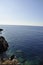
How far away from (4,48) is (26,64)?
1873 cm

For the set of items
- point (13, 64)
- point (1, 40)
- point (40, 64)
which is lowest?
point (40, 64)

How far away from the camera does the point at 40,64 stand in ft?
135

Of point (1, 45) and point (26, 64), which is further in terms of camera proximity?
point (1, 45)

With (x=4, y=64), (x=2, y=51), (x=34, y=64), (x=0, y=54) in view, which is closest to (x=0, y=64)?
(x=4, y=64)

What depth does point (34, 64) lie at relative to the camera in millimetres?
40500

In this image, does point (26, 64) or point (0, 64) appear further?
point (26, 64)

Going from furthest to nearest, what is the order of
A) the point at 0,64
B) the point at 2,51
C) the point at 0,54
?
1. the point at 2,51
2. the point at 0,54
3. the point at 0,64

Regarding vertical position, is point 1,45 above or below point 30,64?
above

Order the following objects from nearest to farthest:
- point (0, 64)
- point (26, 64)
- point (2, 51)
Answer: point (0, 64) < point (26, 64) < point (2, 51)

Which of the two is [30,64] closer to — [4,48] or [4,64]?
[4,64]

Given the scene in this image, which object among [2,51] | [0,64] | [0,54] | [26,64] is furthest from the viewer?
[2,51]

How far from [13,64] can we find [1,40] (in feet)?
76.0

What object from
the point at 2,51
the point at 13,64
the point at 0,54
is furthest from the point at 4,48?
the point at 13,64

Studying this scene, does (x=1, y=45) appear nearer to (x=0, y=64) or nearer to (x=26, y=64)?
(x=26, y=64)
